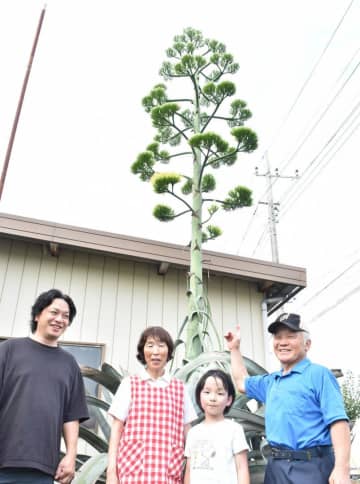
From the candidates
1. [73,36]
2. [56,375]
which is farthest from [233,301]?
[73,36]

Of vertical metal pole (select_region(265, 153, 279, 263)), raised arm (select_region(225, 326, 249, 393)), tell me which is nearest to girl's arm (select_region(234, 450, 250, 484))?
raised arm (select_region(225, 326, 249, 393))

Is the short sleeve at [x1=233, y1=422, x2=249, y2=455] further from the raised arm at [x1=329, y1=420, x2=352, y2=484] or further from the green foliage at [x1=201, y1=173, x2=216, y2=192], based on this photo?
the green foliage at [x1=201, y1=173, x2=216, y2=192]

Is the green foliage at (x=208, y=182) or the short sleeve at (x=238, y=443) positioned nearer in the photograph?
the short sleeve at (x=238, y=443)

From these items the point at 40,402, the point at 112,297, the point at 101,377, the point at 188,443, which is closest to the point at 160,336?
the point at 188,443

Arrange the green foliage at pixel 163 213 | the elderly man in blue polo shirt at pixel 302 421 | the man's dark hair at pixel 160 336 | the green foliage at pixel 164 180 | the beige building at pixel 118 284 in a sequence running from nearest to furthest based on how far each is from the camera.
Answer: the elderly man in blue polo shirt at pixel 302 421 < the man's dark hair at pixel 160 336 < the green foliage at pixel 164 180 < the green foliage at pixel 163 213 < the beige building at pixel 118 284

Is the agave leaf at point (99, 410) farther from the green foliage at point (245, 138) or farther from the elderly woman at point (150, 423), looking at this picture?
the green foliage at point (245, 138)

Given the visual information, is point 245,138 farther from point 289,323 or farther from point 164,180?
point 289,323

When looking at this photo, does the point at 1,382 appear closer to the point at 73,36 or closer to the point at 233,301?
the point at 233,301

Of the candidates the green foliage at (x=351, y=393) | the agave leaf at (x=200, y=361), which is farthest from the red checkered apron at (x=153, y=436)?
the green foliage at (x=351, y=393)

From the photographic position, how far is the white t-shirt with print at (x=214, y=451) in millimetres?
1577

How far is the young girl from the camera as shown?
158 cm

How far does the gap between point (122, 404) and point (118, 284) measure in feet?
9.23

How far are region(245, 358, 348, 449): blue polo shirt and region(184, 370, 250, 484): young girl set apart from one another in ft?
0.54

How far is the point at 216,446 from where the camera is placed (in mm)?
1643
